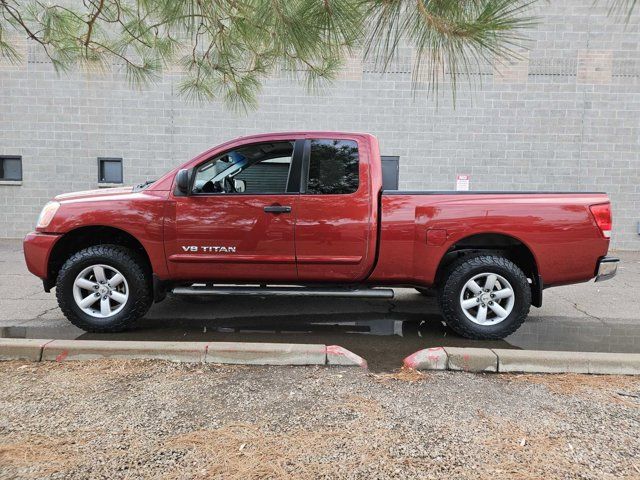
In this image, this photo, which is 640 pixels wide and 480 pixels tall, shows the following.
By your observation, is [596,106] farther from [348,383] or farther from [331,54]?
[348,383]

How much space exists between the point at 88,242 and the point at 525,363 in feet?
14.4

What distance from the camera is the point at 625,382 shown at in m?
3.34

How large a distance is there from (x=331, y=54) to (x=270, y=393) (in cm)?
271

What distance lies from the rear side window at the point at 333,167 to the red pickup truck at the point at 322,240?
0.01m

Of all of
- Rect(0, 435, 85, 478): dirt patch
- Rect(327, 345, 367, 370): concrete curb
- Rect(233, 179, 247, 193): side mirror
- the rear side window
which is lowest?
Rect(0, 435, 85, 478): dirt patch

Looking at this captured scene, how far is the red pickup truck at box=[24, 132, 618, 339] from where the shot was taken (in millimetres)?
4406

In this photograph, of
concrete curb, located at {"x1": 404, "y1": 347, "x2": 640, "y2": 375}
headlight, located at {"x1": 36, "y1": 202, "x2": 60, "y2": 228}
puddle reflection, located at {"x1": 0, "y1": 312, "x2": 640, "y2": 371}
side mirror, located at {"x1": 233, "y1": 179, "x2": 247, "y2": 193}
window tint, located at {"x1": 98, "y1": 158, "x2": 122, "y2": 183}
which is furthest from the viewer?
window tint, located at {"x1": 98, "y1": 158, "x2": 122, "y2": 183}

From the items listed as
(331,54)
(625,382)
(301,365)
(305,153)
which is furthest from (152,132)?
(625,382)

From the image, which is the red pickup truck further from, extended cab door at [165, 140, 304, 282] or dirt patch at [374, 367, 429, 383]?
dirt patch at [374, 367, 429, 383]

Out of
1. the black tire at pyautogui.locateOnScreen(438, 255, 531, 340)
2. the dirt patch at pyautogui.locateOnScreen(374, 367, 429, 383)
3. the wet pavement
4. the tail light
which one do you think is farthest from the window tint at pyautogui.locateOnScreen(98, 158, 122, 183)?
the tail light

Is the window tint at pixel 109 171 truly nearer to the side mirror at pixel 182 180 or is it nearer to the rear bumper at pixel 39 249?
the rear bumper at pixel 39 249

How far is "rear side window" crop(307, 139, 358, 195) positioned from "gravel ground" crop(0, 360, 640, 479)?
1899 mm

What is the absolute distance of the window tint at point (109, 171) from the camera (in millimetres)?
11172

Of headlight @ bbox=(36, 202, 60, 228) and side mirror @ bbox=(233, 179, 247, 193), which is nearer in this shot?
headlight @ bbox=(36, 202, 60, 228)
